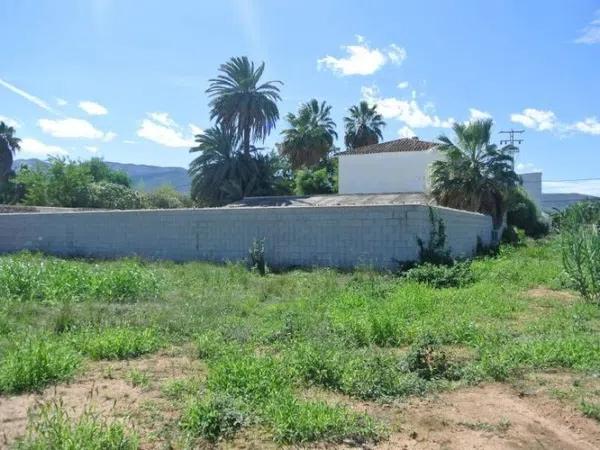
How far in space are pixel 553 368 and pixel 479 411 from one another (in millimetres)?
1626

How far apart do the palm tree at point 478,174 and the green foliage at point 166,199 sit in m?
25.1

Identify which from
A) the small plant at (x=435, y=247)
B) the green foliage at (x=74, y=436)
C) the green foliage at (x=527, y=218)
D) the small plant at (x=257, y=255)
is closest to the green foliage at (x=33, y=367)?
the green foliage at (x=74, y=436)

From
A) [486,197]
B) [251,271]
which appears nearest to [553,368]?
[251,271]

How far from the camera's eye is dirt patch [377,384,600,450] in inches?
158

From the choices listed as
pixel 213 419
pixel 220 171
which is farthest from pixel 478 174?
pixel 213 419

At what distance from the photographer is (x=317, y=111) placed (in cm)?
4756

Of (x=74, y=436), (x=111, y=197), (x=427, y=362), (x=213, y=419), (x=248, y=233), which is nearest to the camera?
(x=74, y=436)

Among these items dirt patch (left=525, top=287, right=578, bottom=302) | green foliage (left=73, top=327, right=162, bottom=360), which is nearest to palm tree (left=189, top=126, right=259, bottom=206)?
dirt patch (left=525, top=287, right=578, bottom=302)

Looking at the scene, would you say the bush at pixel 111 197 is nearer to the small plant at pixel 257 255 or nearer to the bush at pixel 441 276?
the small plant at pixel 257 255

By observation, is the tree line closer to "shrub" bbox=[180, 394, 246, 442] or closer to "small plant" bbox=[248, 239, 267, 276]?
"small plant" bbox=[248, 239, 267, 276]

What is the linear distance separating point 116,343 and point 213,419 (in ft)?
8.48

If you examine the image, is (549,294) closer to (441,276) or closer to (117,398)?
(441,276)

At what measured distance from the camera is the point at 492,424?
4285mm

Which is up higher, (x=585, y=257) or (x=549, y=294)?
(x=585, y=257)
